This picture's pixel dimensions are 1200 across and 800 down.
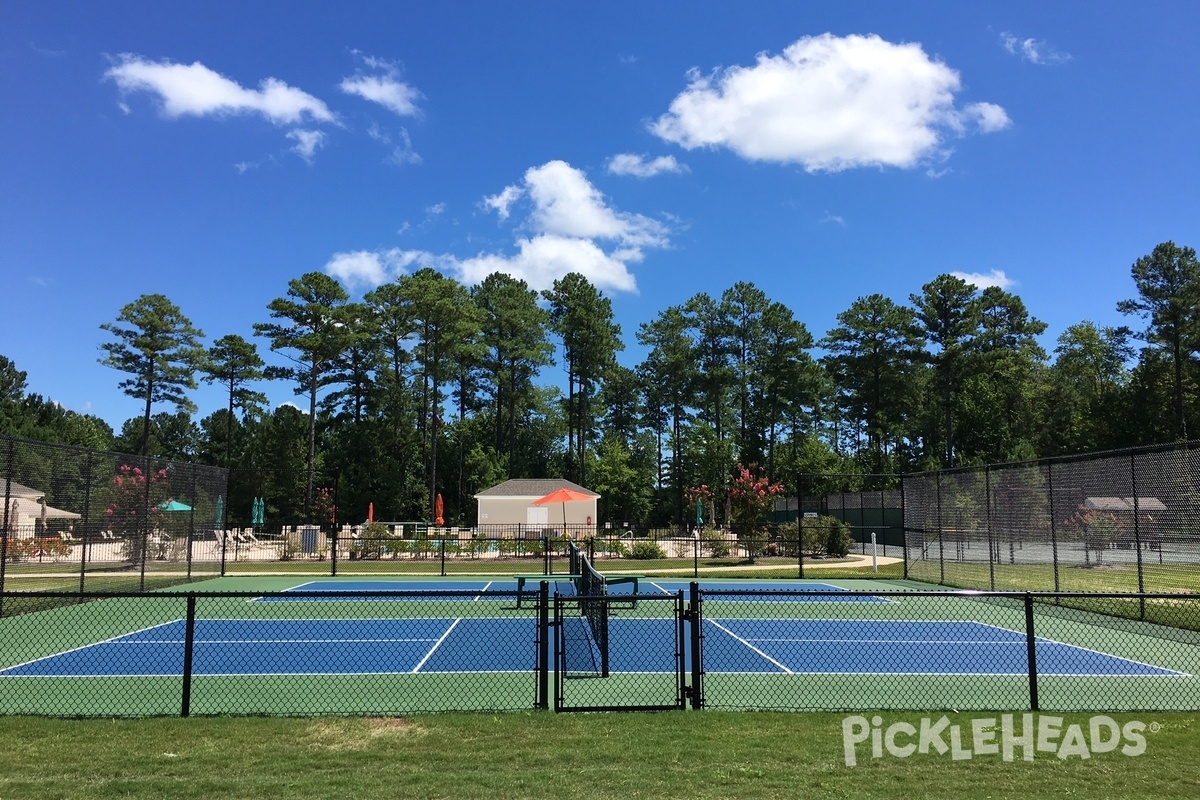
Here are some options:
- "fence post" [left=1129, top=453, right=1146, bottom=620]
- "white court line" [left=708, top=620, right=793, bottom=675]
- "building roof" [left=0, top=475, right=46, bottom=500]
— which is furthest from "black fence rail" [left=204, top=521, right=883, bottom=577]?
"fence post" [left=1129, top=453, right=1146, bottom=620]

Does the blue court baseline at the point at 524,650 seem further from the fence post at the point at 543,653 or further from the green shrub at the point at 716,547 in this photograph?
the green shrub at the point at 716,547

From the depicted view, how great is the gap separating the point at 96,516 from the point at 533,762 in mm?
13625

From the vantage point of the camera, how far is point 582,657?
10.7 meters

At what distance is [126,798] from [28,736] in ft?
7.44

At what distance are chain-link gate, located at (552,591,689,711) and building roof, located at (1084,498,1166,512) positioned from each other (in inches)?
323

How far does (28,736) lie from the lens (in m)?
6.52

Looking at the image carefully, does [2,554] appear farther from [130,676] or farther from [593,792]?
[593,792]

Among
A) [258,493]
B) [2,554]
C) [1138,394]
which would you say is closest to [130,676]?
[2,554]

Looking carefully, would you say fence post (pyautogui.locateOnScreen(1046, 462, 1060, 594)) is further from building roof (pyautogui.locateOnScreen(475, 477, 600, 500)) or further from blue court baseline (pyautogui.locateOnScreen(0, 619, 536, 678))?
building roof (pyautogui.locateOnScreen(475, 477, 600, 500))

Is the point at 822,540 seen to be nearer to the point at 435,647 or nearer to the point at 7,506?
the point at 435,647

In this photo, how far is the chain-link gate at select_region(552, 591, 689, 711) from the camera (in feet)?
24.6

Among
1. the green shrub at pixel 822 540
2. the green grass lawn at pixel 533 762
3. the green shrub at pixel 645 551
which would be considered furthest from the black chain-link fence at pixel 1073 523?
the green shrub at pixel 645 551

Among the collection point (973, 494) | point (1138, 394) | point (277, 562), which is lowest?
point (277, 562)

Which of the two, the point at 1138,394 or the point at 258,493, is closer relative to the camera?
the point at 1138,394
